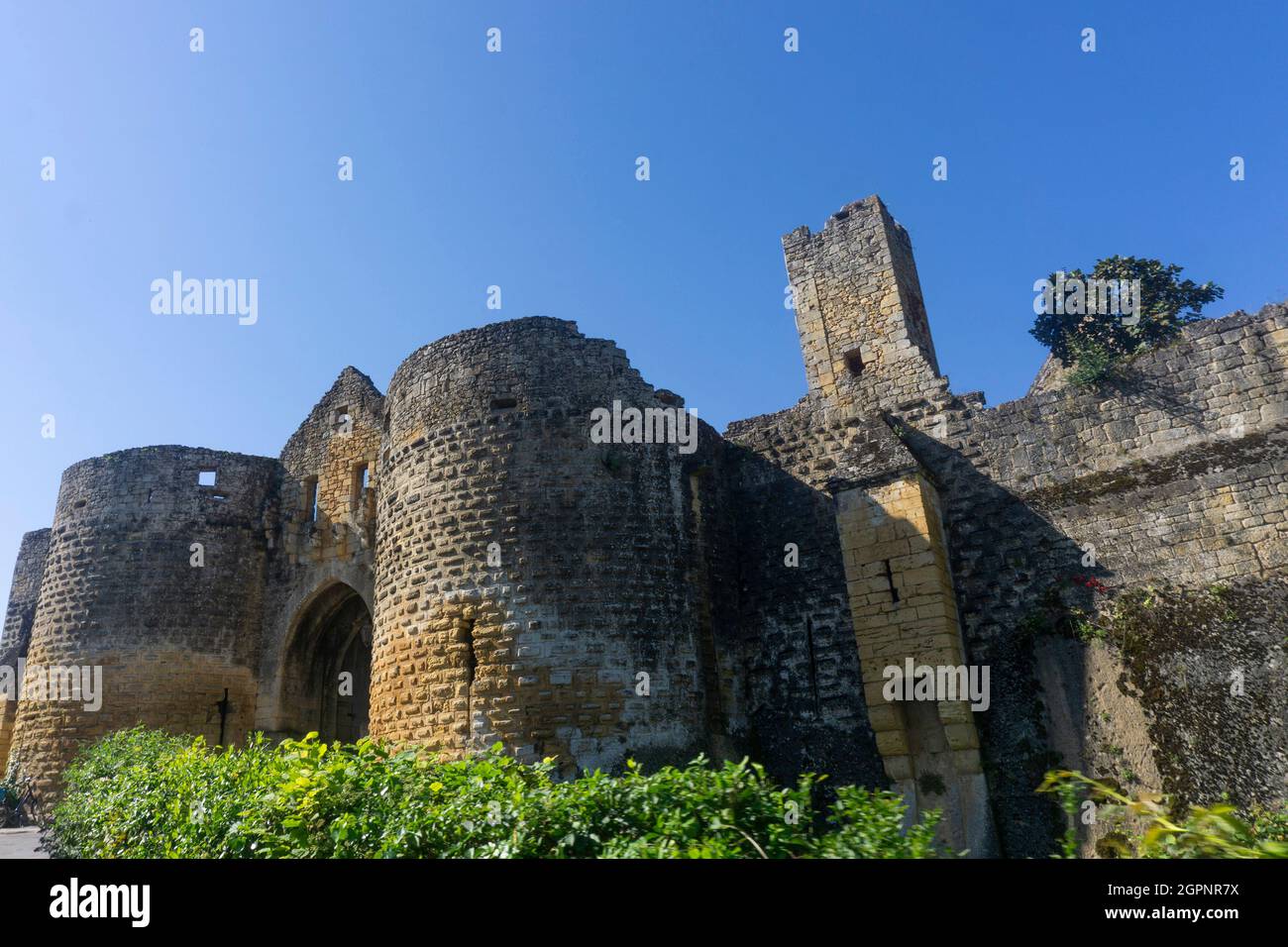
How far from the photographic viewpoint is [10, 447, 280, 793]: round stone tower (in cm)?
1596

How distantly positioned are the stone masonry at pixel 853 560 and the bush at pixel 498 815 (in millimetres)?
3954

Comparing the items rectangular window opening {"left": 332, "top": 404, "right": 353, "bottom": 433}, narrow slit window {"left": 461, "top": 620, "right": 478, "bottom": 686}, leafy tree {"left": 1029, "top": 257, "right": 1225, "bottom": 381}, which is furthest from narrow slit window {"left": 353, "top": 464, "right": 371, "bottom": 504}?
leafy tree {"left": 1029, "top": 257, "right": 1225, "bottom": 381}

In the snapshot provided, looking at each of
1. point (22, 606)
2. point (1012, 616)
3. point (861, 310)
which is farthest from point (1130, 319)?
point (22, 606)

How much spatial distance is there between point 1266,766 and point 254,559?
17259mm

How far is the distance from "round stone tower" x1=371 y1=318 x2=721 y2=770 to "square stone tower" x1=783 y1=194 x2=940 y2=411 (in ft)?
9.41

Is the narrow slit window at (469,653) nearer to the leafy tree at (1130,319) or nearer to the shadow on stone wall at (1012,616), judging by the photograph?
the shadow on stone wall at (1012,616)

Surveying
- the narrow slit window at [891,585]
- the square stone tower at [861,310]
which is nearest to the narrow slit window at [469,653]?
the narrow slit window at [891,585]

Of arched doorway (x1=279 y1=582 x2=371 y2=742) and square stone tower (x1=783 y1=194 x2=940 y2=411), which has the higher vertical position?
square stone tower (x1=783 y1=194 x2=940 y2=411)

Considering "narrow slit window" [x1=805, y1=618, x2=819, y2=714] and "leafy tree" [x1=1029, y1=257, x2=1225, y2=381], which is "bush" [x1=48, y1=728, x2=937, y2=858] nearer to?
"narrow slit window" [x1=805, y1=618, x2=819, y2=714]

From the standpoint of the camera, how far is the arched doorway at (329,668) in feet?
56.7

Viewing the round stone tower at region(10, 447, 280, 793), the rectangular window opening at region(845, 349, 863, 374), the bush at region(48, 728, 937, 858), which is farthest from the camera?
the round stone tower at region(10, 447, 280, 793)

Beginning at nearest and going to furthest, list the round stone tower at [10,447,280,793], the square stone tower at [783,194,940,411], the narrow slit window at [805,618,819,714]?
1. the narrow slit window at [805,618,819,714]
2. the square stone tower at [783,194,940,411]
3. the round stone tower at [10,447,280,793]

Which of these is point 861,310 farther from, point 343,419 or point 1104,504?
point 343,419

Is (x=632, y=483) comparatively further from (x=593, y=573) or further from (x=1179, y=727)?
(x=1179, y=727)
